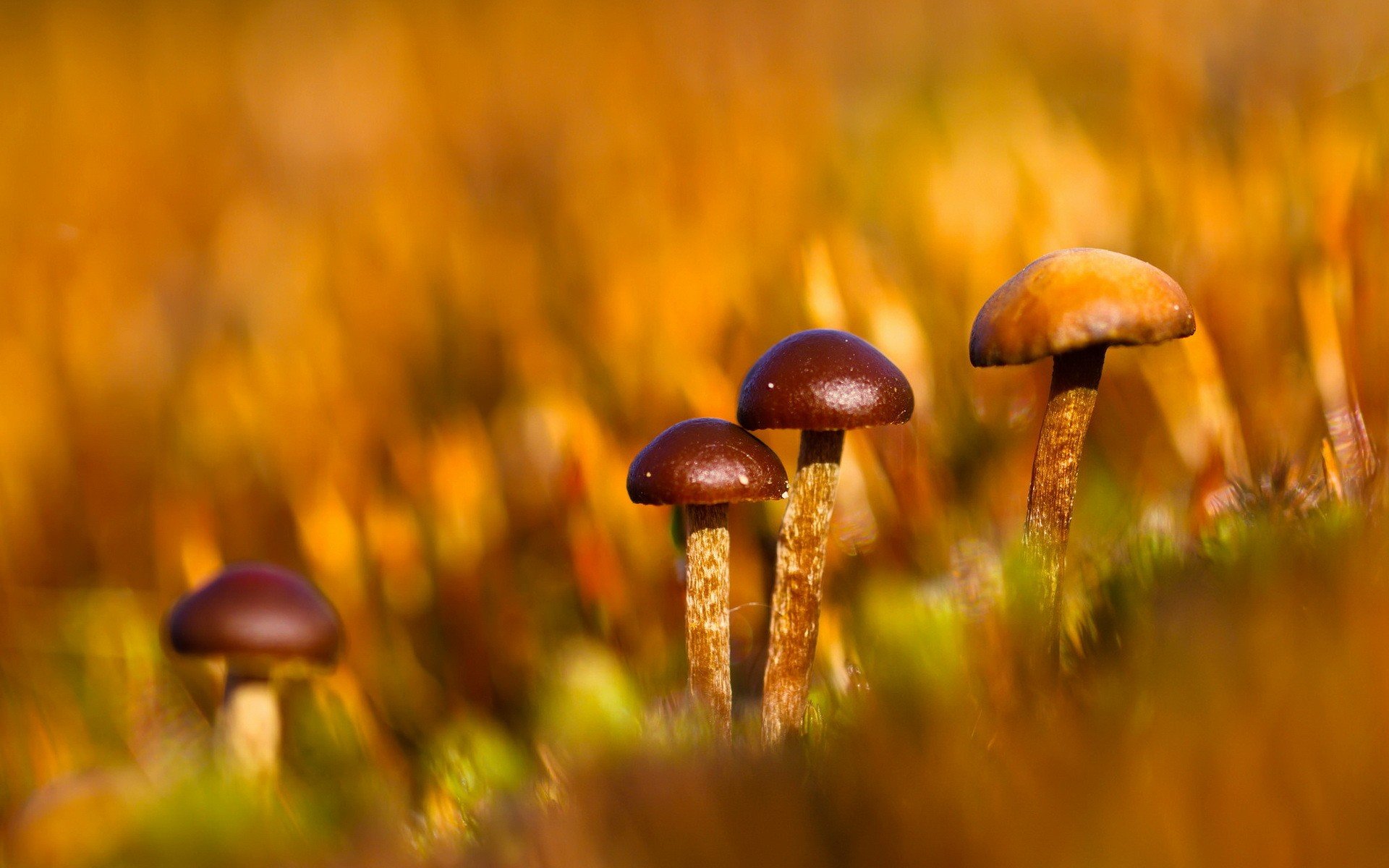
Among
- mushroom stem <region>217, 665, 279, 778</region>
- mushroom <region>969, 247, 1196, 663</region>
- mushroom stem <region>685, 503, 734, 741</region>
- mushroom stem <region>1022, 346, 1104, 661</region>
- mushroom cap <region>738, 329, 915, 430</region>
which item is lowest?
mushroom stem <region>217, 665, 279, 778</region>

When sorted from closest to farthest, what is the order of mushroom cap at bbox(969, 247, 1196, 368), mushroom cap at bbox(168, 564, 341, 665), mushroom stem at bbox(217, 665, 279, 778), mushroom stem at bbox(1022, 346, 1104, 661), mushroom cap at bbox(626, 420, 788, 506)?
mushroom cap at bbox(969, 247, 1196, 368)
mushroom stem at bbox(1022, 346, 1104, 661)
mushroom cap at bbox(626, 420, 788, 506)
mushroom cap at bbox(168, 564, 341, 665)
mushroom stem at bbox(217, 665, 279, 778)

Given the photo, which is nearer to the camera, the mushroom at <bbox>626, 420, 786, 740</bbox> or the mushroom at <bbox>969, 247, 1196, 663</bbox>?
the mushroom at <bbox>969, 247, 1196, 663</bbox>

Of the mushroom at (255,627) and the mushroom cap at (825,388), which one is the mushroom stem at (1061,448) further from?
the mushroom at (255,627)

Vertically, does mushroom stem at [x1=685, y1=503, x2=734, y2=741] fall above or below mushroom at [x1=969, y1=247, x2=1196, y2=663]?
below

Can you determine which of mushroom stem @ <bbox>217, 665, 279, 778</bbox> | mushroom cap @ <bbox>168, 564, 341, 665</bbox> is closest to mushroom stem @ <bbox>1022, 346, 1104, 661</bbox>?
mushroom cap @ <bbox>168, 564, 341, 665</bbox>

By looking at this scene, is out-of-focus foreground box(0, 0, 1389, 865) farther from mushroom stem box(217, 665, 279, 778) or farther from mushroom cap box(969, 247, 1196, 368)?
mushroom cap box(969, 247, 1196, 368)
